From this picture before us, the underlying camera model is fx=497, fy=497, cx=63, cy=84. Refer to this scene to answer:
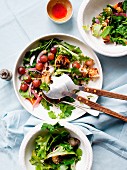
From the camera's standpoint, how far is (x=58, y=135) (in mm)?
2287

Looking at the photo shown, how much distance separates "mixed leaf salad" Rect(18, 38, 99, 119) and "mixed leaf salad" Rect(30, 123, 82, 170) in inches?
3.8

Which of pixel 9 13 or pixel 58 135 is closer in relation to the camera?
pixel 58 135

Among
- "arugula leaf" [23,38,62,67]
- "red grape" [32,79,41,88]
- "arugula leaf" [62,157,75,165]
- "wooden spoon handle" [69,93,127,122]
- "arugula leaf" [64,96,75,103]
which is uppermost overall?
"arugula leaf" [23,38,62,67]

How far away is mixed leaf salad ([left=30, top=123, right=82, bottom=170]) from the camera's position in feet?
7.47

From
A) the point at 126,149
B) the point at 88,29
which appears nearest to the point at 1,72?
→ the point at 88,29

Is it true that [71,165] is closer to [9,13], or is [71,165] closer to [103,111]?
[103,111]

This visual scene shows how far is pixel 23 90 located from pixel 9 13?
395 millimetres

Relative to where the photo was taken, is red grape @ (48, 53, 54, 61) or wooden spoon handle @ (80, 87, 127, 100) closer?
wooden spoon handle @ (80, 87, 127, 100)

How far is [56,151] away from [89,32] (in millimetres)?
583

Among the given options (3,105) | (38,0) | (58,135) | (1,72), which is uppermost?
(38,0)

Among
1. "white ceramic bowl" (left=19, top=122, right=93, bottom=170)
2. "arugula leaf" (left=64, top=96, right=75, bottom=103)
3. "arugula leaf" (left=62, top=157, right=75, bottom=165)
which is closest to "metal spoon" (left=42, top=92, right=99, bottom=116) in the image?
"arugula leaf" (left=64, top=96, right=75, bottom=103)

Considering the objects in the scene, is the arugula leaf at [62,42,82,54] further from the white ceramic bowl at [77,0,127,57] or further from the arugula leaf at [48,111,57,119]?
the arugula leaf at [48,111,57,119]

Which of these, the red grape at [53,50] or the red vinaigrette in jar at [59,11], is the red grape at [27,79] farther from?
the red vinaigrette in jar at [59,11]

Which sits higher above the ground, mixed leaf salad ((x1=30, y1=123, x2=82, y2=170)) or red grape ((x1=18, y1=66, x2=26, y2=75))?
red grape ((x1=18, y1=66, x2=26, y2=75))
